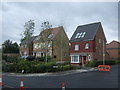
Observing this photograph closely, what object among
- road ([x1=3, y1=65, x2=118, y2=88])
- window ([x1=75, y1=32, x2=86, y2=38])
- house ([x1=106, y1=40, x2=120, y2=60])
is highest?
window ([x1=75, y1=32, x2=86, y2=38])

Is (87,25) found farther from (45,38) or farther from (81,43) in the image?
(45,38)

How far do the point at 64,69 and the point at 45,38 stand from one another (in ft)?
23.1

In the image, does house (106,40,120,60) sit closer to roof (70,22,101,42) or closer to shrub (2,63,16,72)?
roof (70,22,101,42)

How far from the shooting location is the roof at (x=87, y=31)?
1406 inches

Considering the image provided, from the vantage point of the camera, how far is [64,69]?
23.1 m

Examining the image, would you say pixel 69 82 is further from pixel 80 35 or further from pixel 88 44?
pixel 80 35

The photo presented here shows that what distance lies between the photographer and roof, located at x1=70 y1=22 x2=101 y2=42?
3570 centimetres

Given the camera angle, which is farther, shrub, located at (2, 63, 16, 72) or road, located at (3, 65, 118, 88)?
shrub, located at (2, 63, 16, 72)

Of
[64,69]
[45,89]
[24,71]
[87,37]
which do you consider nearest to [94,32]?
[87,37]

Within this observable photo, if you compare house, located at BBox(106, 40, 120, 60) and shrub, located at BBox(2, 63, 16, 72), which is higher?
house, located at BBox(106, 40, 120, 60)

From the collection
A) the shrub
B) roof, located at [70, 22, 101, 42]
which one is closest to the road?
the shrub

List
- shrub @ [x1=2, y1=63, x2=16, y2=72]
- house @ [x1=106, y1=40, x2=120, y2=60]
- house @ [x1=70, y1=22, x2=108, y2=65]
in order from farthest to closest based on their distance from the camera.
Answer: house @ [x1=106, y1=40, x2=120, y2=60], house @ [x1=70, y1=22, x2=108, y2=65], shrub @ [x1=2, y1=63, x2=16, y2=72]

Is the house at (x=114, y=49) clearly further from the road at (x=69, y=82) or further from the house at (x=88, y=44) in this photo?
the road at (x=69, y=82)

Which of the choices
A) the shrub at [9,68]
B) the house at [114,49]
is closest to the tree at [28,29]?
the shrub at [9,68]
